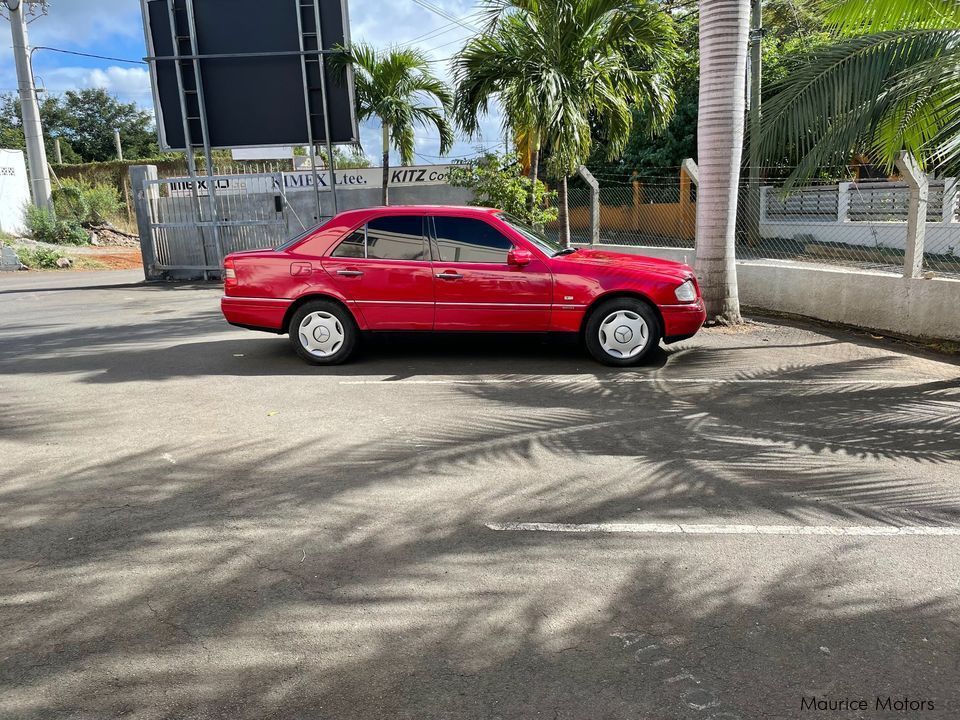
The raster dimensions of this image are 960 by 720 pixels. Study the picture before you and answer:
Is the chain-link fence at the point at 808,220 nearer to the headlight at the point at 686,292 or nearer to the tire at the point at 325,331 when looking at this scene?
the headlight at the point at 686,292

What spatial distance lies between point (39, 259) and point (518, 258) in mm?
20854

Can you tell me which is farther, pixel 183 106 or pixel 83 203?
pixel 83 203

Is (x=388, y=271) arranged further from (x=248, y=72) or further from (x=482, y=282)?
(x=248, y=72)

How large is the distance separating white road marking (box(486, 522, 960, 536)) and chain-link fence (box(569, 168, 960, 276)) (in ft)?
16.9

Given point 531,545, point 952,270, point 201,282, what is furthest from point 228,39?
point 531,545

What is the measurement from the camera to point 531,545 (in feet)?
12.4

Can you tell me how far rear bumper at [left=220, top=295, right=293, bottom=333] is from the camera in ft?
26.0

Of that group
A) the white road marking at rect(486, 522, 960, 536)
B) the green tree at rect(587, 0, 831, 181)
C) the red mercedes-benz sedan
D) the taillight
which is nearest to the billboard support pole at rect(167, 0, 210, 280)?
the taillight

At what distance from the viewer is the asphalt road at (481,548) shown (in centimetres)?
273

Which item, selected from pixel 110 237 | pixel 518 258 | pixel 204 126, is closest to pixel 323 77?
pixel 204 126

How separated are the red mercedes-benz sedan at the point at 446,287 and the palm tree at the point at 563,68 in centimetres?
444

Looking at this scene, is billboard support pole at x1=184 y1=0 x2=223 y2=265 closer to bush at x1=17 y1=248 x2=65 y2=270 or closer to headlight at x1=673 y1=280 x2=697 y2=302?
bush at x1=17 y1=248 x2=65 y2=270

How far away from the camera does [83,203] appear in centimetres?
3095

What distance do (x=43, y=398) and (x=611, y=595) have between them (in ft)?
18.7
